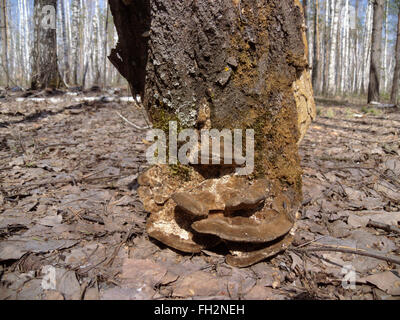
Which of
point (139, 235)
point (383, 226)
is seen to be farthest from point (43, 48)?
point (383, 226)

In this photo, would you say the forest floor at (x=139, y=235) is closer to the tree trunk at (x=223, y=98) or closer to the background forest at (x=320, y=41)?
the tree trunk at (x=223, y=98)

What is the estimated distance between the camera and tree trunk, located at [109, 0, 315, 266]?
5.90ft

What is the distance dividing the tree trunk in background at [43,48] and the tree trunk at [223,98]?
6789 mm

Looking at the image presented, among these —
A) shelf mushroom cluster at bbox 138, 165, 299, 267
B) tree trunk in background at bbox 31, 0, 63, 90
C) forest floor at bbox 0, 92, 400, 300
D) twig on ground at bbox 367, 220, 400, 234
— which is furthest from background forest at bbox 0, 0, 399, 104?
shelf mushroom cluster at bbox 138, 165, 299, 267

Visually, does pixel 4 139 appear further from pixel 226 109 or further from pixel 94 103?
pixel 226 109

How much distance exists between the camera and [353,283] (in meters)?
1.63

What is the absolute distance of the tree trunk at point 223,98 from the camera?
180 cm

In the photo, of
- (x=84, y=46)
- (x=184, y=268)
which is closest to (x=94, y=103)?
(x=184, y=268)

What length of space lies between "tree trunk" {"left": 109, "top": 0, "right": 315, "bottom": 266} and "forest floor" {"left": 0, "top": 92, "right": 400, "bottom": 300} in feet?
0.58

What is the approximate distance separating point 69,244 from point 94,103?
5911 mm

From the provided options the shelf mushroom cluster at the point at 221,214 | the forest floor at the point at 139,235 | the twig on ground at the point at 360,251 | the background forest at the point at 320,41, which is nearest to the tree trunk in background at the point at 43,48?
the forest floor at the point at 139,235

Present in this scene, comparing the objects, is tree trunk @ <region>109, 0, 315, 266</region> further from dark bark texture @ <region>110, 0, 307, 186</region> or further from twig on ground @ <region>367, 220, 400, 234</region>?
twig on ground @ <region>367, 220, 400, 234</region>

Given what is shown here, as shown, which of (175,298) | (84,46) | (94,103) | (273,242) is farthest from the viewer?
(84,46)

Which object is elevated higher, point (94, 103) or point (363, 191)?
point (94, 103)
